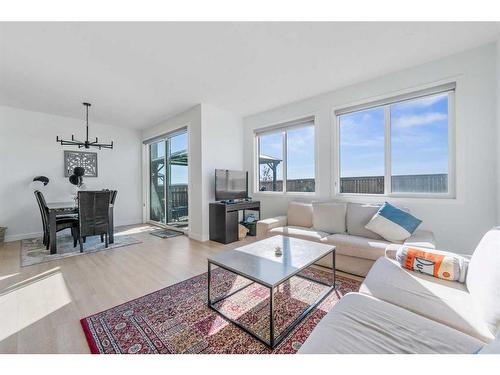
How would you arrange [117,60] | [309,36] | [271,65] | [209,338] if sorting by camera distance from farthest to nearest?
[271,65]
[117,60]
[309,36]
[209,338]

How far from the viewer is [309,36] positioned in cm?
217

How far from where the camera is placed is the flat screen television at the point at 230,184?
13.4 ft

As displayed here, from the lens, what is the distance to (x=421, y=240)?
2225 mm

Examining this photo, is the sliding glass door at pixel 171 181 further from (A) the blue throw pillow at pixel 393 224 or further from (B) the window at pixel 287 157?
(A) the blue throw pillow at pixel 393 224

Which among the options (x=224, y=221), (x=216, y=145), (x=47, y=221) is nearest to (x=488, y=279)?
(x=224, y=221)

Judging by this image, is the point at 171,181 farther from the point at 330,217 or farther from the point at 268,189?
the point at 330,217

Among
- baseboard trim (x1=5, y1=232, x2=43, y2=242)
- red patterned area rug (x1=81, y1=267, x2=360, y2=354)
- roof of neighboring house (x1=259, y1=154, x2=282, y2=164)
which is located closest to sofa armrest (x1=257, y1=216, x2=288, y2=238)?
red patterned area rug (x1=81, y1=267, x2=360, y2=354)

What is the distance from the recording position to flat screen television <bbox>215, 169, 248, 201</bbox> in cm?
407

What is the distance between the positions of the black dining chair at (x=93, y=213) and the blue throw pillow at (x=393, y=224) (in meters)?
4.12

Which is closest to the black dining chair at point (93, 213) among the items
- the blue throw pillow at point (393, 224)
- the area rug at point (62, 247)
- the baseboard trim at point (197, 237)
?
the area rug at point (62, 247)

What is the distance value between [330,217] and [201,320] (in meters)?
2.17
